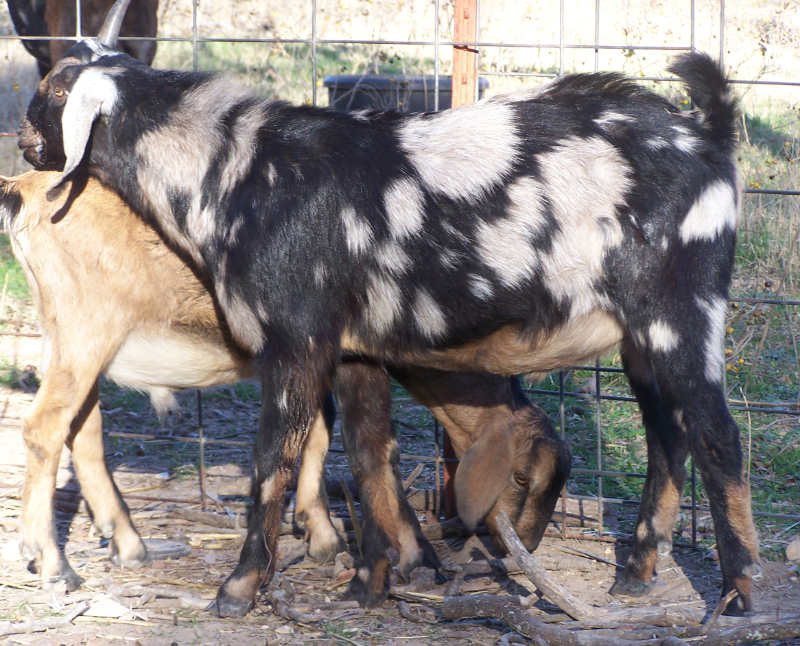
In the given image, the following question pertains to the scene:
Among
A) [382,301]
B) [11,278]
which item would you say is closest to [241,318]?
[382,301]

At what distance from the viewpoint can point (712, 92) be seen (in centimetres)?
362

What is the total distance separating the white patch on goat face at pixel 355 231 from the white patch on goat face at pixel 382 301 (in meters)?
0.11

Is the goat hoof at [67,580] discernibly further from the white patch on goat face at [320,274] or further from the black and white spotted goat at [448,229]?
the white patch on goat face at [320,274]

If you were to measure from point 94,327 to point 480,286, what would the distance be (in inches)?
61.9

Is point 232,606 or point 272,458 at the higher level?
point 272,458

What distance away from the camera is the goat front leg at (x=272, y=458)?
3629 millimetres

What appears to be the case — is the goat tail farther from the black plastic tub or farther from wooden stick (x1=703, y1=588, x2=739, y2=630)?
the black plastic tub

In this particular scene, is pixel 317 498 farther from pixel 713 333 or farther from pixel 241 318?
pixel 713 333

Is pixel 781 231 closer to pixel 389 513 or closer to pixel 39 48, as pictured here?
pixel 389 513

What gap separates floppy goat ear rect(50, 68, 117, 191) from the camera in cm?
371

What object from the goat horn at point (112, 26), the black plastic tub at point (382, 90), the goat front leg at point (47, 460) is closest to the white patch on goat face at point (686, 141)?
the goat horn at point (112, 26)

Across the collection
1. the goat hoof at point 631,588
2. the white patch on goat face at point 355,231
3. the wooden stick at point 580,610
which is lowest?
the goat hoof at point 631,588

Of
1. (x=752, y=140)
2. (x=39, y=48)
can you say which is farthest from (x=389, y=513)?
(x=752, y=140)

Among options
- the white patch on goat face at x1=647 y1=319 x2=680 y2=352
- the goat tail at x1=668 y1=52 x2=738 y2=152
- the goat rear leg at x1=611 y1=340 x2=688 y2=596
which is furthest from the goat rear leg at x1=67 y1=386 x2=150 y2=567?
the goat tail at x1=668 y1=52 x2=738 y2=152
